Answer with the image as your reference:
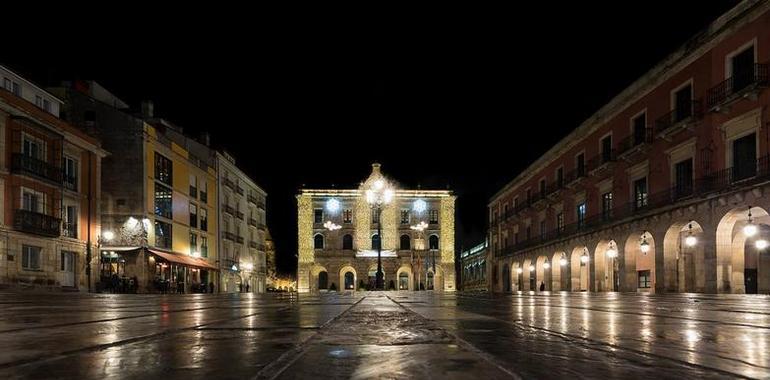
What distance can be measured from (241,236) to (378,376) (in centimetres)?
5837

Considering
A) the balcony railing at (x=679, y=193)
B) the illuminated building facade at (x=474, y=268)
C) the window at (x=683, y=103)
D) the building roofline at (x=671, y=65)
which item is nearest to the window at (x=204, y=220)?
the balcony railing at (x=679, y=193)

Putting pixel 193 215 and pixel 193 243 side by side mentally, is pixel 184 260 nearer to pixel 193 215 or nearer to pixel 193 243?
pixel 193 243

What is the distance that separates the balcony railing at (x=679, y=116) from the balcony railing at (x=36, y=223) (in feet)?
81.9

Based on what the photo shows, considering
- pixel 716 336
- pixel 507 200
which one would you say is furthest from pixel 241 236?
pixel 716 336

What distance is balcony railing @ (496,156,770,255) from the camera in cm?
2131

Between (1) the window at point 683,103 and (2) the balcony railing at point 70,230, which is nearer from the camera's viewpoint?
(1) the window at point 683,103

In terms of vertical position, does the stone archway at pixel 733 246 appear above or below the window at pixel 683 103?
below

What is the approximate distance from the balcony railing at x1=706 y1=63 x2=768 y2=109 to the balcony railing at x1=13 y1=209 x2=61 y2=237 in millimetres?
25461

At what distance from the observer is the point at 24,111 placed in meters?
26.5

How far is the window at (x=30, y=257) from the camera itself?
26.4 metres

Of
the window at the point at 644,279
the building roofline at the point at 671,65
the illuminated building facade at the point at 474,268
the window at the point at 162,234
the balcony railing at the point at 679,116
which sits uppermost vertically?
the building roofline at the point at 671,65

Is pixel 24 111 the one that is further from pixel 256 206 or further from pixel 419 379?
pixel 256 206

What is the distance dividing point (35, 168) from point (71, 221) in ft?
13.9

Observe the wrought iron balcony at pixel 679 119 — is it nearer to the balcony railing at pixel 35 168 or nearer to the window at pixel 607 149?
the window at pixel 607 149
